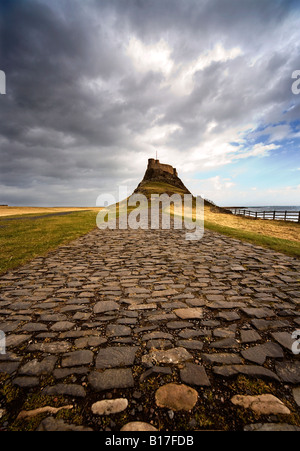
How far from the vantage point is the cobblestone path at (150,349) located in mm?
1653

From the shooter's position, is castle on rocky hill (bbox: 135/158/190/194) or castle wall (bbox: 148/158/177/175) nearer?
castle on rocky hill (bbox: 135/158/190/194)

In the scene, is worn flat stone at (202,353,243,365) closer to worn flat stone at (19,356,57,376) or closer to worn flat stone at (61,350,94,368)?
worn flat stone at (61,350,94,368)

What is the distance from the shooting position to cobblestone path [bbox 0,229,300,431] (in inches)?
65.1

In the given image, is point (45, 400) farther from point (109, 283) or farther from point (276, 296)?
point (276, 296)

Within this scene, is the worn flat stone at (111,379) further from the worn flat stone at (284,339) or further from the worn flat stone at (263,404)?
the worn flat stone at (284,339)

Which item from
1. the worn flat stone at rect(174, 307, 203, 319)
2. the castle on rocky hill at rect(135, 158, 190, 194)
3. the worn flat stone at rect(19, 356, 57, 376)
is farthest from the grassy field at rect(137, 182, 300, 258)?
the castle on rocky hill at rect(135, 158, 190, 194)

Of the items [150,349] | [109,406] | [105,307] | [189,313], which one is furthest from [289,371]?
[105,307]

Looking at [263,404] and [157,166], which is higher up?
[157,166]

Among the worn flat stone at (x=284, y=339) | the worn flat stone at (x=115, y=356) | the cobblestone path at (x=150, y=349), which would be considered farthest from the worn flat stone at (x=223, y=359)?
the worn flat stone at (x=115, y=356)

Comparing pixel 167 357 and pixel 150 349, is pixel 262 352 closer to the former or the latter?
pixel 167 357

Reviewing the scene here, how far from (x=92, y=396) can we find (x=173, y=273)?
359 centimetres

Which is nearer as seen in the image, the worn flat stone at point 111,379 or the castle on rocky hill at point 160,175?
the worn flat stone at point 111,379

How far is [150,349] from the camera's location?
241cm

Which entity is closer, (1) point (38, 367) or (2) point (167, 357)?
(1) point (38, 367)
